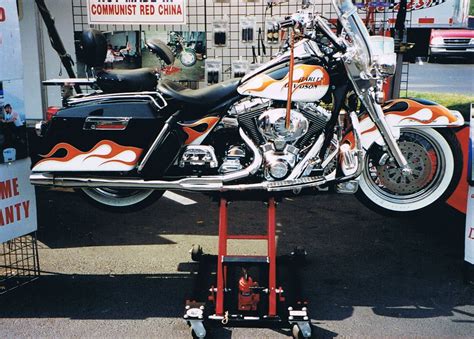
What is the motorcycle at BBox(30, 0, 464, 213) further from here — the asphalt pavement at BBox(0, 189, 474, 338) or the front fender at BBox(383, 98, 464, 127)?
the asphalt pavement at BBox(0, 189, 474, 338)

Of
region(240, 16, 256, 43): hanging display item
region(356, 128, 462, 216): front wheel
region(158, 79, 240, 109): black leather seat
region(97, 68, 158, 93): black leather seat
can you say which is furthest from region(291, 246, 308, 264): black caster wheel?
region(240, 16, 256, 43): hanging display item

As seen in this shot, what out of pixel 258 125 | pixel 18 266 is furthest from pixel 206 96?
pixel 18 266

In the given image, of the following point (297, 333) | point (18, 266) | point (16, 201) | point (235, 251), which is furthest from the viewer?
point (235, 251)

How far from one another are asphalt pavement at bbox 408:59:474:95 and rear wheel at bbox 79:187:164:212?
28.7 feet

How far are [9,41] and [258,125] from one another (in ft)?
5.59

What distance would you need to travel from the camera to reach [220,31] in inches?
280

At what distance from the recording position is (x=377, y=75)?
4.11 meters

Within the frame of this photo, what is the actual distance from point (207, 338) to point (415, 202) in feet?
6.21

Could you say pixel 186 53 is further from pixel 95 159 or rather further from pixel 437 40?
pixel 437 40

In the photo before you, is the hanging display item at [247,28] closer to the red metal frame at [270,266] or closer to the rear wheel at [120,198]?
the rear wheel at [120,198]

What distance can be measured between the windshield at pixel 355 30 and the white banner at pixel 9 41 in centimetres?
209

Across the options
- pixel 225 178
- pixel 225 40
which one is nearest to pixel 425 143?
pixel 225 178

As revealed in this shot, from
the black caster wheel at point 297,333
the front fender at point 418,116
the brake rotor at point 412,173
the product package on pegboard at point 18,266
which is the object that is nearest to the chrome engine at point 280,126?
the front fender at point 418,116

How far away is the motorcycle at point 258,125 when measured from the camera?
403 centimetres
